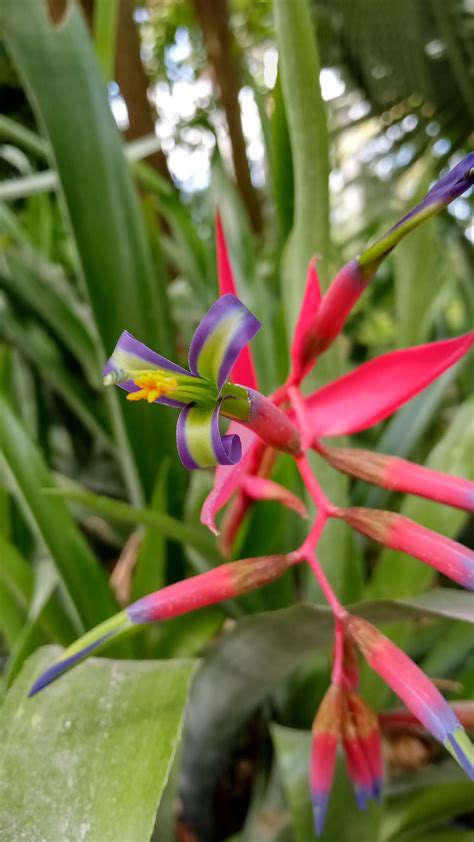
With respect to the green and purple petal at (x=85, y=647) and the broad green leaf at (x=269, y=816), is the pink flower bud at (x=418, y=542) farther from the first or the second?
the broad green leaf at (x=269, y=816)

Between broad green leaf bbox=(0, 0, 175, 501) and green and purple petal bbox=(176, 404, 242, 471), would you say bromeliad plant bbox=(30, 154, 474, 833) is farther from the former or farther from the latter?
broad green leaf bbox=(0, 0, 175, 501)

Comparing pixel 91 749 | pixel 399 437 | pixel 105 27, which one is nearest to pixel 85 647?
pixel 91 749

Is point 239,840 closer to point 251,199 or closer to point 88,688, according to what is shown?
point 88,688

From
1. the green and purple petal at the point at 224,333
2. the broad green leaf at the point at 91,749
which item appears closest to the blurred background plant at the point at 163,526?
the broad green leaf at the point at 91,749

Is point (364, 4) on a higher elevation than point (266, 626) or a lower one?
higher

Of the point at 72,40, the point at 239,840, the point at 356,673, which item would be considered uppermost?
the point at 72,40

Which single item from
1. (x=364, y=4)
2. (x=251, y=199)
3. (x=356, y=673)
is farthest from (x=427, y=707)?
(x=251, y=199)
